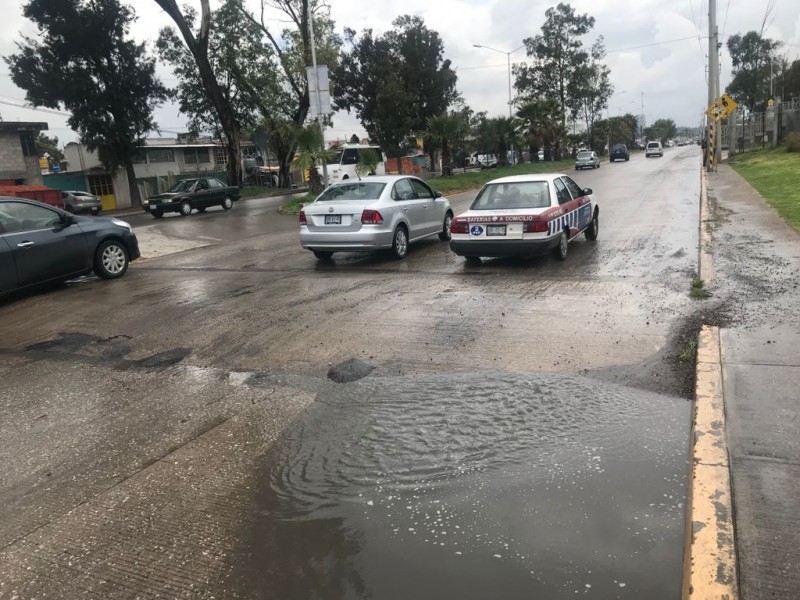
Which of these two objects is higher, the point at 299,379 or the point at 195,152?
the point at 195,152

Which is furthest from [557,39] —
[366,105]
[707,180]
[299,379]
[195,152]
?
[299,379]

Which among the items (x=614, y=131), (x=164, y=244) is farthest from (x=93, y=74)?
(x=614, y=131)

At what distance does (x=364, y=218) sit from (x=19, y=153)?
35.2 m

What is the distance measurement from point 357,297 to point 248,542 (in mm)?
5458

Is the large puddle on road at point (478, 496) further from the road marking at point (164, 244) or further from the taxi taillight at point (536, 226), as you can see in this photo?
the road marking at point (164, 244)

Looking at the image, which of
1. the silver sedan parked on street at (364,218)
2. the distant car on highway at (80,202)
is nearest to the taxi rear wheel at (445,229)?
the silver sedan parked on street at (364,218)

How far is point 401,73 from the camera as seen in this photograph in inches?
1775

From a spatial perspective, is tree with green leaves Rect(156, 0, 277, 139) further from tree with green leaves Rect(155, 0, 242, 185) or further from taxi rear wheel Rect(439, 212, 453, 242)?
taxi rear wheel Rect(439, 212, 453, 242)

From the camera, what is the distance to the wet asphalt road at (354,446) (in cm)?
298

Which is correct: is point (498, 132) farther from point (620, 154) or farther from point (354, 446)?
point (354, 446)

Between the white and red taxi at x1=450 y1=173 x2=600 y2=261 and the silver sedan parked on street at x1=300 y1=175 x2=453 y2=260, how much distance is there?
134 cm

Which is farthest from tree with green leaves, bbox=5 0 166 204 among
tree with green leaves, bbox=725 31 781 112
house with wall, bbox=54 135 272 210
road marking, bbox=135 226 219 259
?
tree with green leaves, bbox=725 31 781 112

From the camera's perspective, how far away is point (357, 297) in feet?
28.0

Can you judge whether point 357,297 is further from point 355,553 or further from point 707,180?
point 707,180
